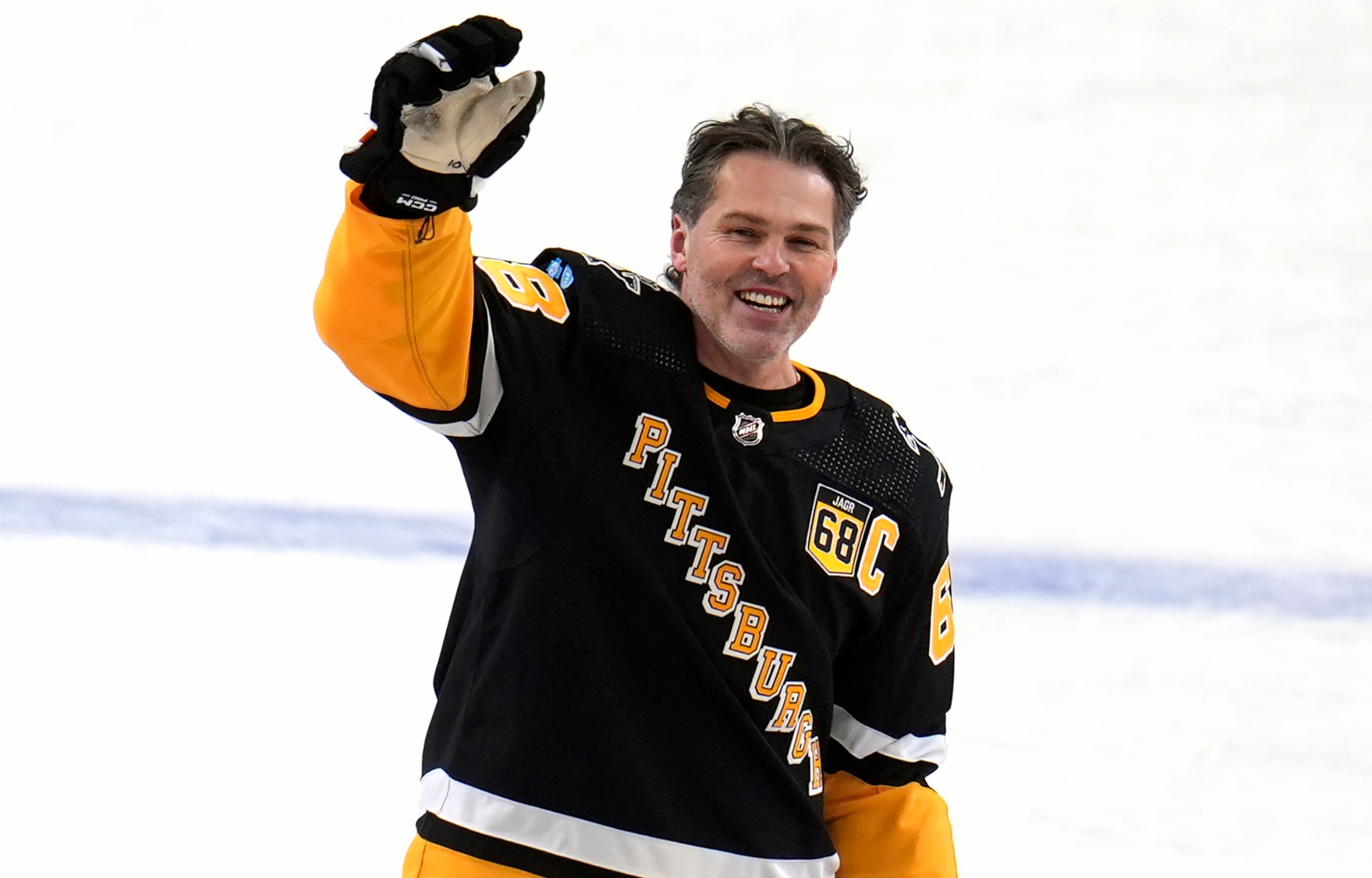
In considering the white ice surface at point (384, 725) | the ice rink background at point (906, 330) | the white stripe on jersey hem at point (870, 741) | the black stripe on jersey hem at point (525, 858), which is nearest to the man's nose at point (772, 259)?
the white stripe on jersey hem at point (870, 741)

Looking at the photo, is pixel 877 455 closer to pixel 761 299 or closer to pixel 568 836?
pixel 761 299

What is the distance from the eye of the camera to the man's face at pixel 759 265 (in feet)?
4.40

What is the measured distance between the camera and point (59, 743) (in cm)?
219

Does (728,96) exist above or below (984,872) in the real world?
above

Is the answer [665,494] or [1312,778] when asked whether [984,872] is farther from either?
[665,494]

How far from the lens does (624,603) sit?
4.09 ft

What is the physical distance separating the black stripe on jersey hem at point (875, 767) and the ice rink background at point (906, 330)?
37.1 inches

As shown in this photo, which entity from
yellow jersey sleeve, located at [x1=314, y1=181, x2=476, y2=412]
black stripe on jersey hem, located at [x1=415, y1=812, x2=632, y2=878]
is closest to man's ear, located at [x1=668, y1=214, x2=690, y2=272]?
yellow jersey sleeve, located at [x1=314, y1=181, x2=476, y2=412]

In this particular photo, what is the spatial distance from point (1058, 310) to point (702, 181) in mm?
1615

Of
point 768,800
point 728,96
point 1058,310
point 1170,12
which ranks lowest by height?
point 768,800

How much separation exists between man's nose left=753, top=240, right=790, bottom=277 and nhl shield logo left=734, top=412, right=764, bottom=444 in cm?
13

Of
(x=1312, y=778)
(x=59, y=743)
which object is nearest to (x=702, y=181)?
(x=59, y=743)

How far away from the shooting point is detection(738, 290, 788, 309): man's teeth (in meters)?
1.35

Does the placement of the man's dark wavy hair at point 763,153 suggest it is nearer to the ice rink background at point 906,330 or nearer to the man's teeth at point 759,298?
the man's teeth at point 759,298
